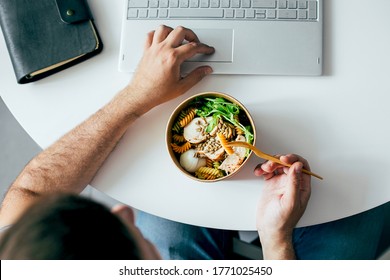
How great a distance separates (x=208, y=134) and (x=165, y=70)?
0.15 metres

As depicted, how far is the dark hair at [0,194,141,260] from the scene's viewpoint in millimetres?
501

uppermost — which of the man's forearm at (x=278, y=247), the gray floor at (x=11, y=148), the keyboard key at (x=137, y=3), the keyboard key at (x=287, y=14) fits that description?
the keyboard key at (x=137, y=3)

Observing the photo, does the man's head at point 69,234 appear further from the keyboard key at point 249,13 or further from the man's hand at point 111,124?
the keyboard key at point 249,13

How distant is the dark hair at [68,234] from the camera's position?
19.7 inches

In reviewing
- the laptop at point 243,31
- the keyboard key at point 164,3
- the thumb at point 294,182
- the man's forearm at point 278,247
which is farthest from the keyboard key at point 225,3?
the man's forearm at point 278,247

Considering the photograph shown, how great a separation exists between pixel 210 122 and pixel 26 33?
0.39 m

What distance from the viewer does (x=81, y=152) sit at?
804 millimetres

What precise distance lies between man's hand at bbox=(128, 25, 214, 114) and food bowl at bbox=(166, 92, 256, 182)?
0.07 meters

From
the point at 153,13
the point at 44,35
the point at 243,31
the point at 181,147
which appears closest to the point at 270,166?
the point at 181,147

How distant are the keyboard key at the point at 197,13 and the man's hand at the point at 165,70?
0.13ft

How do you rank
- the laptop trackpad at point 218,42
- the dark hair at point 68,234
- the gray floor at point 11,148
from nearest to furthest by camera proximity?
the dark hair at point 68,234, the laptop trackpad at point 218,42, the gray floor at point 11,148

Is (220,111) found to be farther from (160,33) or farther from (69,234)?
(69,234)
